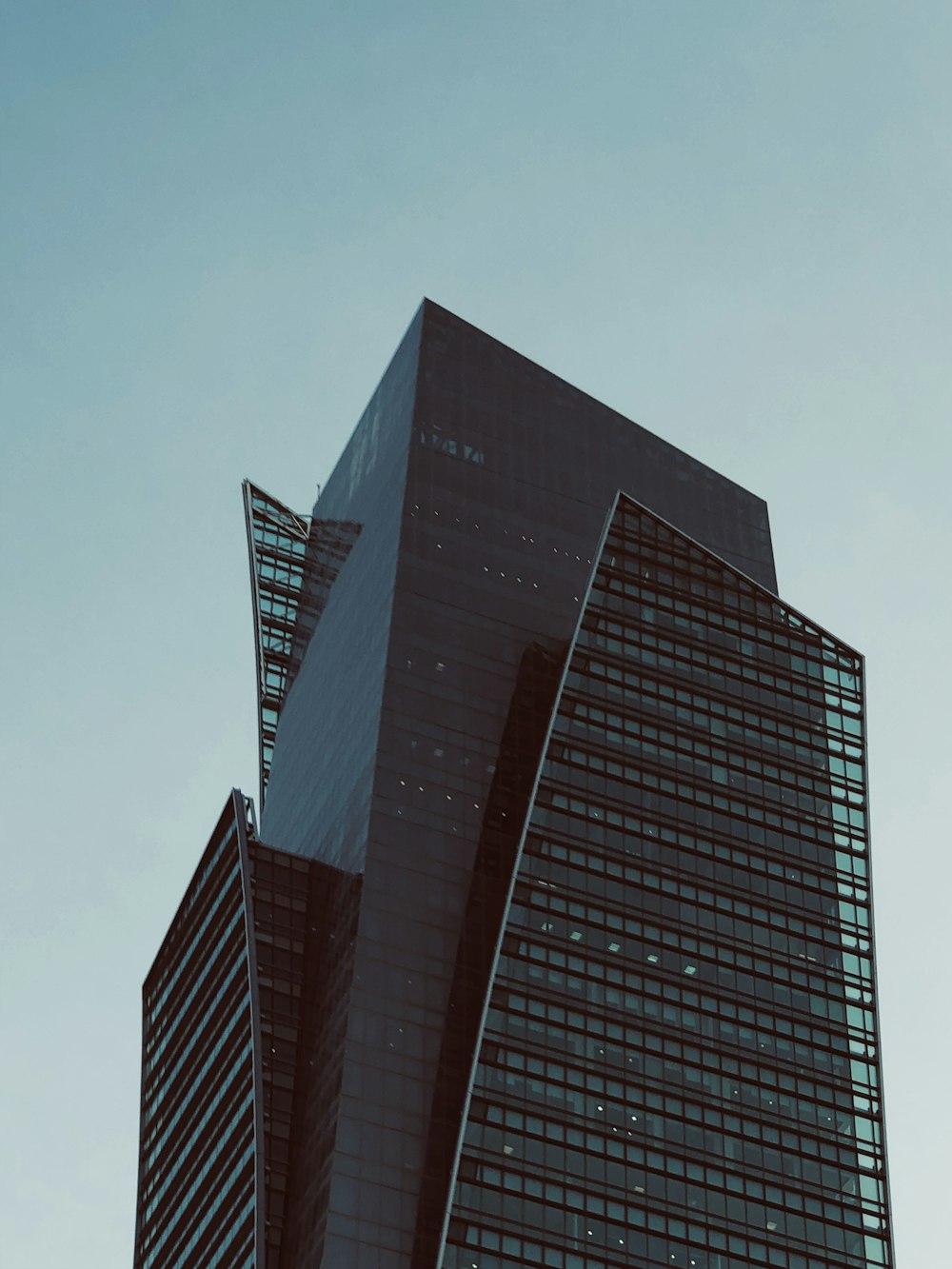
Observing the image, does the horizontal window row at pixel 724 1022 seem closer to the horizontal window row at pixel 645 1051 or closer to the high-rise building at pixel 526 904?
the high-rise building at pixel 526 904

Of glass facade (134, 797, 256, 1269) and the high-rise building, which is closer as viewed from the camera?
the high-rise building

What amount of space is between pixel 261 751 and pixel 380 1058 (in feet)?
173

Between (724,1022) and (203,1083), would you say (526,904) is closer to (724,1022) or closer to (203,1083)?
(724,1022)

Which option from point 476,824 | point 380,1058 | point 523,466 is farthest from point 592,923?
point 523,466

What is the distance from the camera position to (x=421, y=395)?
17225 centimetres

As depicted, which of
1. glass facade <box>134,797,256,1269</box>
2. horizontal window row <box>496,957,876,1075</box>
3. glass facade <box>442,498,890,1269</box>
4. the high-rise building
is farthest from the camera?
horizontal window row <box>496,957,876,1075</box>

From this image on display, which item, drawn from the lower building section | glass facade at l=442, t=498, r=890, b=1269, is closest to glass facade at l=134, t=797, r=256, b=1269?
the lower building section

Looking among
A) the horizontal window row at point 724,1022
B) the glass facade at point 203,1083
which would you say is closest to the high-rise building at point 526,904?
the horizontal window row at point 724,1022

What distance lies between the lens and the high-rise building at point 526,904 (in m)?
131

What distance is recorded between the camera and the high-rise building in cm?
13125

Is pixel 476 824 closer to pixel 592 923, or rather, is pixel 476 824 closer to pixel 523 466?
pixel 592 923

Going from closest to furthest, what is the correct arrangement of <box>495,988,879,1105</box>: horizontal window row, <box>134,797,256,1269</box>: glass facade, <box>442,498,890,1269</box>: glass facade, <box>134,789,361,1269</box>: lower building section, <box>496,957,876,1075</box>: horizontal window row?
<box>134,789,361,1269</box>: lower building section
<box>134,797,256,1269</box>: glass facade
<box>442,498,890,1269</box>: glass facade
<box>495,988,879,1105</box>: horizontal window row
<box>496,957,876,1075</box>: horizontal window row

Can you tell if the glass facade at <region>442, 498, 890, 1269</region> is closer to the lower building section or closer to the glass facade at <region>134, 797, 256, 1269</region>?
the lower building section

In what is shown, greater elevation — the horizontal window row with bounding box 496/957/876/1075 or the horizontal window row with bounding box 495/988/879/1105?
the horizontal window row with bounding box 496/957/876/1075
